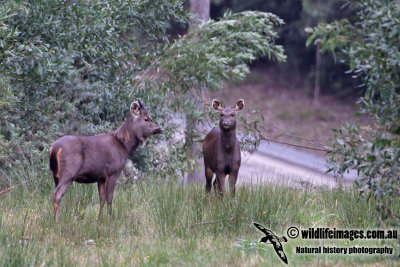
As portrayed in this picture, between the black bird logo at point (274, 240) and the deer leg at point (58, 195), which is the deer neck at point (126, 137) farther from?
the black bird logo at point (274, 240)

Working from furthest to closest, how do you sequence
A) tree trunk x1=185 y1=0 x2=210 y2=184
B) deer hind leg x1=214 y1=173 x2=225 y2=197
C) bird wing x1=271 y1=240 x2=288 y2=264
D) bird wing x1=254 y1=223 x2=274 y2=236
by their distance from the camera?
tree trunk x1=185 y1=0 x2=210 y2=184 → deer hind leg x1=214 y1=173 x2=225 y2=197 → bird wing x1=254 y1=223 x2=274 y2=236 → bird wing x1=271 y1=240 x2=288 y2=264

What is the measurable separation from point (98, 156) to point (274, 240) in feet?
9.28

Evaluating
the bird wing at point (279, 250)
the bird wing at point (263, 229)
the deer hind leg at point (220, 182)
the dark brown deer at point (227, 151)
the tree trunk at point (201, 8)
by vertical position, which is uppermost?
the tree trunk at point (201, 8)

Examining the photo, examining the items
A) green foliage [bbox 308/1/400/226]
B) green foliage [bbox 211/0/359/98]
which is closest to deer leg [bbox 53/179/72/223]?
green foliage [bbox 308/1/400/226]

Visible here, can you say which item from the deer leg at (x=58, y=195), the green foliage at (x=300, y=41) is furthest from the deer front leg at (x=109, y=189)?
the green foliage at (x=300, y=41)

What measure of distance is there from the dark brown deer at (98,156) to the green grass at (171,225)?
0.46 m

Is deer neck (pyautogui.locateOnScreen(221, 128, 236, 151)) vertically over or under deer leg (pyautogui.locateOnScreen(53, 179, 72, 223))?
over

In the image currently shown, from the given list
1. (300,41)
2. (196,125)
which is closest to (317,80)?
(300,41)

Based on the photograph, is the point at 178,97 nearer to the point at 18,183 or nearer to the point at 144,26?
the point at 144,26

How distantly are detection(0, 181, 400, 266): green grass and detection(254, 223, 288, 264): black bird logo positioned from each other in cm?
10

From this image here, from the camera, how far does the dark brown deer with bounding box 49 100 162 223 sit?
8344mm

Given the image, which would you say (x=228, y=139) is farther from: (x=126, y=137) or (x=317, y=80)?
(x=317, y=80)

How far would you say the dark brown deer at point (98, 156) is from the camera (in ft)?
27.4

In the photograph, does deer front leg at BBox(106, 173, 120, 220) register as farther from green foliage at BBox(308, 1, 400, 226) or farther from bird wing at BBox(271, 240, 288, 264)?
green foliage at BBox(308, 1, 400, 226)
